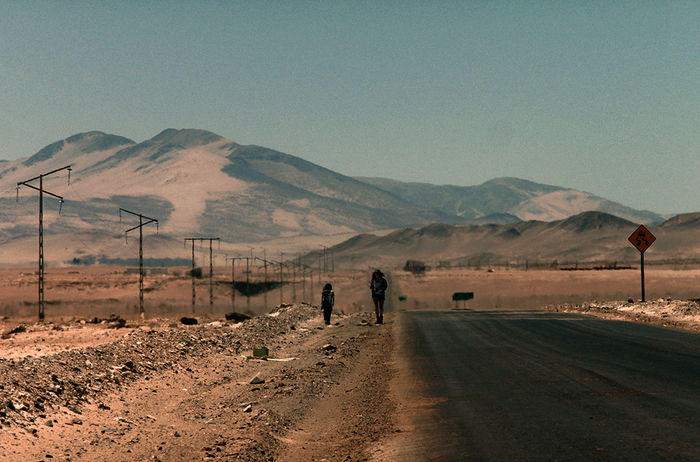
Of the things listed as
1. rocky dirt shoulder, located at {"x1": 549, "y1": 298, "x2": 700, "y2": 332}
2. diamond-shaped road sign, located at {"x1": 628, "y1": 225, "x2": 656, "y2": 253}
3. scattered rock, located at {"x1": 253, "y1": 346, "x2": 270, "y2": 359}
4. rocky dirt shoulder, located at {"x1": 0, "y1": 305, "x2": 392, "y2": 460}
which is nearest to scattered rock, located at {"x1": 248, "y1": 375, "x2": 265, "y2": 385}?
rocky dirt shoulder, located at {"x1": 0, "y1": 305, "x2": 392, "y2": 460}

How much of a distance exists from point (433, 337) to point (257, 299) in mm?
90576

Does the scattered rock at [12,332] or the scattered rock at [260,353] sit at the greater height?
the scattered rock at [12,332]

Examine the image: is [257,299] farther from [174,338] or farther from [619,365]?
[619,365]

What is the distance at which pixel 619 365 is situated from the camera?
18.9m

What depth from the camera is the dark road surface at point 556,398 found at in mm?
10320

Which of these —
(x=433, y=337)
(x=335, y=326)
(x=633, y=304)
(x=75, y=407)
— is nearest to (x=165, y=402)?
(x=75, y=407)

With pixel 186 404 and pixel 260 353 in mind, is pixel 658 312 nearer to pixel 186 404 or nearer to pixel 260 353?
pixel 260 353

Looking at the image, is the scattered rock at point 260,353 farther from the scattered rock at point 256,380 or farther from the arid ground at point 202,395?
the scattered rock at point 256,380

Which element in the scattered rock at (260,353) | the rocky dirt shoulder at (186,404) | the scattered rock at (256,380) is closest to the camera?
the rocky dirt shoulder at (186,404)

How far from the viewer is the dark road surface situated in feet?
33.9

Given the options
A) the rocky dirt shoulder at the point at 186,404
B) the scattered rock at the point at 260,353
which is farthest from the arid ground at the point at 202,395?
the scattered rock at the point at 260,353

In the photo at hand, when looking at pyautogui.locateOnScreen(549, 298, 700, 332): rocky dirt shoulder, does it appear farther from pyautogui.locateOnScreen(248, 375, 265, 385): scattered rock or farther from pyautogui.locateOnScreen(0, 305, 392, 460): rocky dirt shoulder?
pyautogui.locateOnScreen(248, 375, 265, 385): scattered rock

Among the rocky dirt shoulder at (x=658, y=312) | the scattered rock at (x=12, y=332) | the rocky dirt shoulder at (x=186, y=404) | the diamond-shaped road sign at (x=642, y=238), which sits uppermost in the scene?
the diamond-shaped road sign at (x=642, y=238)

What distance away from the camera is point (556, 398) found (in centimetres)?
1415
